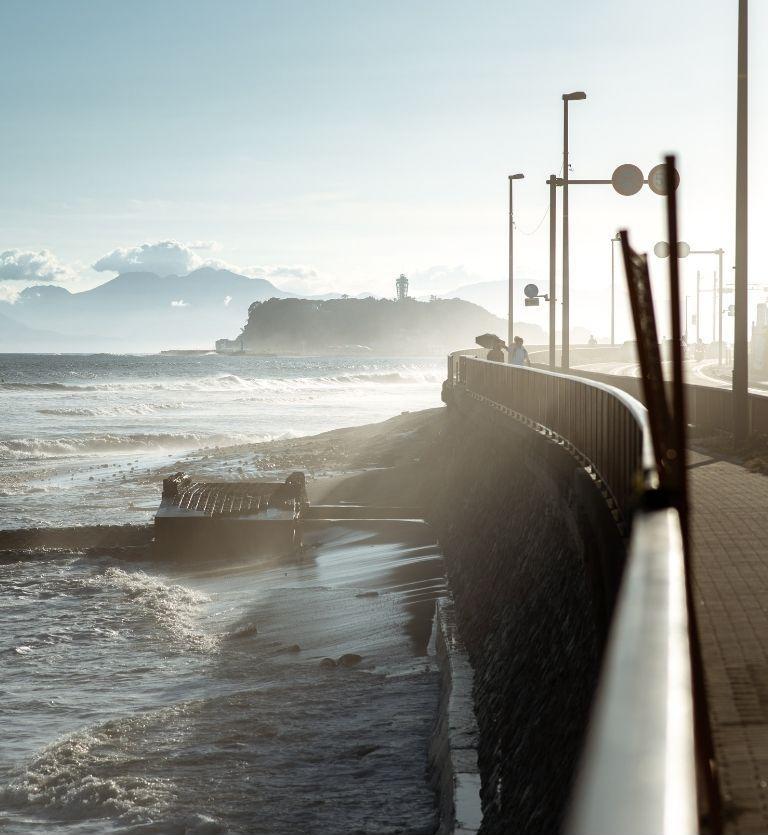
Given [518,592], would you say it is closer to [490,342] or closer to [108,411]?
[490,342]

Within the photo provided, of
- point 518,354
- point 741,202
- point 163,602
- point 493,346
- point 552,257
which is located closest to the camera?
point 741,202

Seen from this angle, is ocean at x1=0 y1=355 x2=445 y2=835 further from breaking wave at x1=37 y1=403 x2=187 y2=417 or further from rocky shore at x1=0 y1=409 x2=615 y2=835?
breaking wave at x1=37 y1=403 x2=187 y2=417

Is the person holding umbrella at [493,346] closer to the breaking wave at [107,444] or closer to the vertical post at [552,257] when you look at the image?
the vertical post at [552,257]

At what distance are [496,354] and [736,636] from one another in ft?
74.6

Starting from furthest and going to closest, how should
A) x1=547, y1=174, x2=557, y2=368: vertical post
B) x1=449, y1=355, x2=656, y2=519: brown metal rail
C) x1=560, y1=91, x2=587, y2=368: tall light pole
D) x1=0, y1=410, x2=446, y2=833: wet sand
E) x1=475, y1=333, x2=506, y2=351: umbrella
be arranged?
x1=547, y1=174, x2=557, y2=368: vertical post → x1=560, y1=91, x2=587, y2=368: tall light pole → x1=475, y1=333, x2=506, y2=351: umbrella → x1=0, y1=410, x2=446, y2=833: wet sand → x1=449, y1=355, x2=656, y2=519: brown metal rail

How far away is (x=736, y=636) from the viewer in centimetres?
588

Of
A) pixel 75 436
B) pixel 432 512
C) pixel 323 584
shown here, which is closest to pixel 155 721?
pixel 323 584

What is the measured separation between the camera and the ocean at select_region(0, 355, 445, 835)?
8.83m

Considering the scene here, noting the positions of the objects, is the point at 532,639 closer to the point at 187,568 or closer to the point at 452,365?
the point at 187,568

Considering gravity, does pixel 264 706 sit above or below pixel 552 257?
below

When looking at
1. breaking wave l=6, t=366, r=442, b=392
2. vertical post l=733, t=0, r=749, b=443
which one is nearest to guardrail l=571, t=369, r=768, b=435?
vertical post l=733, t=0, r=749, b=443

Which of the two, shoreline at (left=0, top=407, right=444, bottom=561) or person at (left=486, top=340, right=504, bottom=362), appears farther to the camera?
person at (left=486, top=340, right=504, bottom=362)

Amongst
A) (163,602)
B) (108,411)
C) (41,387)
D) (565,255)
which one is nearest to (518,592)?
(163,602)

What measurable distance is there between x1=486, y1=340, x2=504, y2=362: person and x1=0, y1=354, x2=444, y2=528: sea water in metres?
9.58
